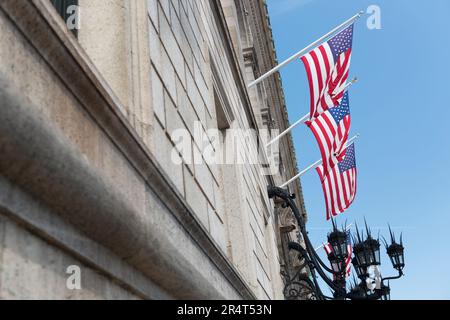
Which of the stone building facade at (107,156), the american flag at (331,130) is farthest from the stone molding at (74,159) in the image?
the american flag at (331,130)

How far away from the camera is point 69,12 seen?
368 centimetres

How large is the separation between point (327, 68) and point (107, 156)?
8124mm

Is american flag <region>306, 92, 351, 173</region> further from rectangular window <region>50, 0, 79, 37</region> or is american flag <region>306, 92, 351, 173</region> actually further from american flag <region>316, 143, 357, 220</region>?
rectangular window <region>50, 0, 79, 37</region>

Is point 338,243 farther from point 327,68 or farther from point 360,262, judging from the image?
point 327,68

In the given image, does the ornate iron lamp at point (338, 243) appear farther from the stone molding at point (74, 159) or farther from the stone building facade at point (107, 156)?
the stone molding at point (74, 159)

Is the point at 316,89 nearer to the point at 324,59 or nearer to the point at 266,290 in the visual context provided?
the point at 324,59

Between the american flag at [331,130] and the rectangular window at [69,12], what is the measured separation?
823cm

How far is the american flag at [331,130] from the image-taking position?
11.5 m

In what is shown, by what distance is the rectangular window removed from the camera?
3582mm

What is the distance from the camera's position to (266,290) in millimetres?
8859

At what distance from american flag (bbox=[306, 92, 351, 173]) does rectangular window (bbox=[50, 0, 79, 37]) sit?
823 cm

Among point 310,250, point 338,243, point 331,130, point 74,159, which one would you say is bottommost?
point 74,159

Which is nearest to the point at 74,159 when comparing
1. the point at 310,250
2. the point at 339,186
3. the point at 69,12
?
the point at 69,12

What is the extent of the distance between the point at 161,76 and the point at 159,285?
6.08ft
